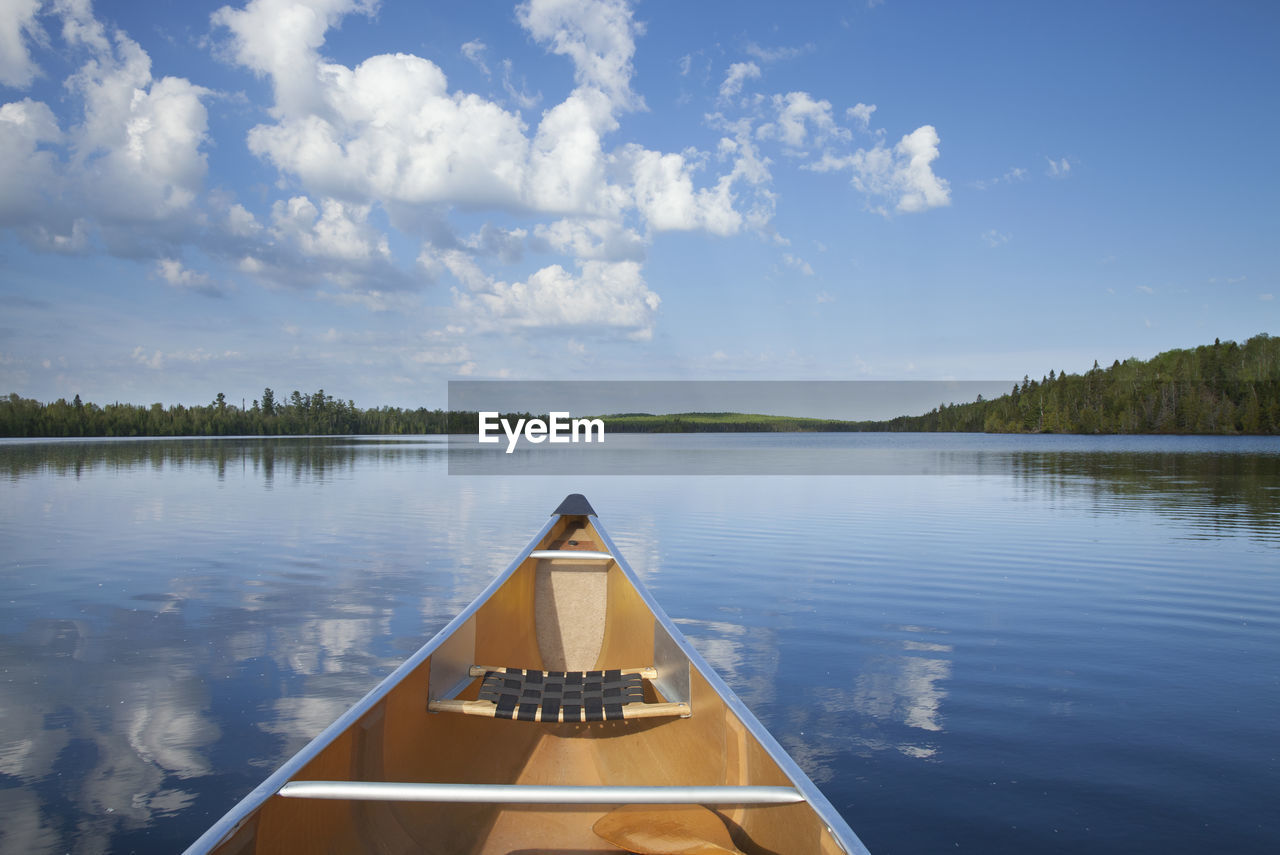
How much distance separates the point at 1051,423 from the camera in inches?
4609

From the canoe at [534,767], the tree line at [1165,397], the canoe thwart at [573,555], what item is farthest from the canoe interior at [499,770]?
the tree line at [1165,397]

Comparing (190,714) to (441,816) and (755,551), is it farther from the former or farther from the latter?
(755,551)

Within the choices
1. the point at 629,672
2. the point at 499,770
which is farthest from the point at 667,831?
the point at 629,672

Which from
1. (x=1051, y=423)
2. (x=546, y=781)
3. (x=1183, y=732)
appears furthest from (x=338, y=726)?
(x=1051, y=423)

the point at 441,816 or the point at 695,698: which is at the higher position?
the point at 695,698

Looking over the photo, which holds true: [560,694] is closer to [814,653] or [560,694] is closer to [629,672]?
[629,672]

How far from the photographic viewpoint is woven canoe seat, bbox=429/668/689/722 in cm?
388

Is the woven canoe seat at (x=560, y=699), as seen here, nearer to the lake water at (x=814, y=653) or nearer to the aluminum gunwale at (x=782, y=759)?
the aluminum gunwale at (x=782, y=759)

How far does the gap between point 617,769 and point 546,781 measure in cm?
42

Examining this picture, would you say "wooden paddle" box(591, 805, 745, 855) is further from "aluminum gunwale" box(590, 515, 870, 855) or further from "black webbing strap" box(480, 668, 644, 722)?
"black webbing strap" box(480, 668, 644, 722)

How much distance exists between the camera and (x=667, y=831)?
2926mm

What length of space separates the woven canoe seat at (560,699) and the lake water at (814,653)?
133 cm

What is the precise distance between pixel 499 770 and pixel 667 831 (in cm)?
149

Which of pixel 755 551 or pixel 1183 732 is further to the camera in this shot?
pixel 755 551
